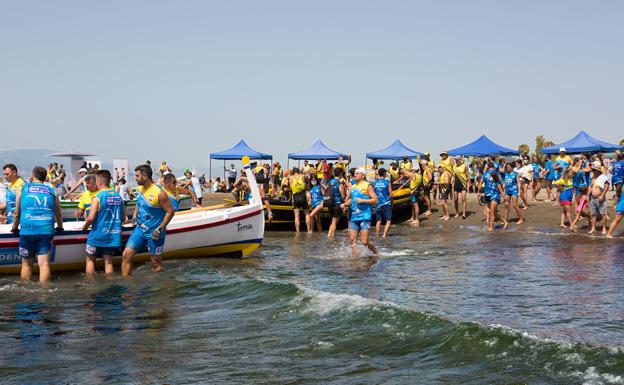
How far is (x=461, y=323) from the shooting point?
7.66 m

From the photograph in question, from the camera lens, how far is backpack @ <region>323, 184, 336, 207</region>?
63.0 ft

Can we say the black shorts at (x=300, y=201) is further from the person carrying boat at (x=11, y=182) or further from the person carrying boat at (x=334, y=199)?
the person carrying boat at (x=11, y=182)

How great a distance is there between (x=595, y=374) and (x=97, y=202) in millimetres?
7519

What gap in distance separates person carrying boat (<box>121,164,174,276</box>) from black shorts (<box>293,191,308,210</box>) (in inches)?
371

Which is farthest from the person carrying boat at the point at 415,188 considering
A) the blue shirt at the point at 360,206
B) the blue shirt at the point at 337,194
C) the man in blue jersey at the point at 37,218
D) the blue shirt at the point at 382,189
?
the man in blue jersey at the point at 37,218

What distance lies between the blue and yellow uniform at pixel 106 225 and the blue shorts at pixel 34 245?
662 millimetres

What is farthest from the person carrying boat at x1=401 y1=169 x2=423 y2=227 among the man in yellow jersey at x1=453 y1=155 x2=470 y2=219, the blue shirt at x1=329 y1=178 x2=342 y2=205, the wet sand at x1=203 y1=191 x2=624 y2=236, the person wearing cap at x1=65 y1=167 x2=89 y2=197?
the person wearing cap at x1=65 y1=167 x2=89 y2=197

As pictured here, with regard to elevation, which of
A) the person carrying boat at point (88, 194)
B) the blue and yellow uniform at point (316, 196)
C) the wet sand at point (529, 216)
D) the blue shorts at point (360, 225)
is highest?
the person carrying boat at point (88, 194)

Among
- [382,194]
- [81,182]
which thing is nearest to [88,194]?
[81,182]

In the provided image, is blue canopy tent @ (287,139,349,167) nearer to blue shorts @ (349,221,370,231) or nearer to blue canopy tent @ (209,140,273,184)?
blue canopy tent @ (209,140,273,184)

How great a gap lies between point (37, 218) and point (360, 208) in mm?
5662

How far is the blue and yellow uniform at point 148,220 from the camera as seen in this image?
1056 centimetres

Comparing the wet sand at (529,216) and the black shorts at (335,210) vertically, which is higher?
the black shorts at (335,210)

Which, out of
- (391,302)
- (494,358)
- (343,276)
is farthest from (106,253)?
(494,358)
